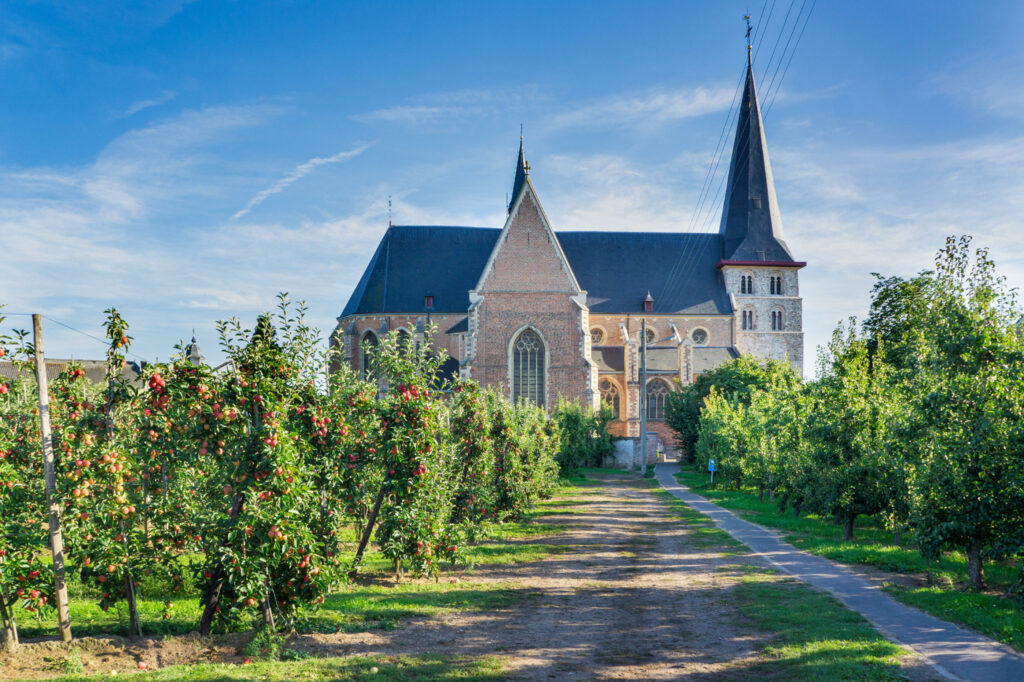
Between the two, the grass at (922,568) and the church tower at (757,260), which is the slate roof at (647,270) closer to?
the church tower at (757,260)

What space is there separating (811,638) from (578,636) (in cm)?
271

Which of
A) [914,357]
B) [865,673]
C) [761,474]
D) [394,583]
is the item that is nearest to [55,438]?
[394,583]

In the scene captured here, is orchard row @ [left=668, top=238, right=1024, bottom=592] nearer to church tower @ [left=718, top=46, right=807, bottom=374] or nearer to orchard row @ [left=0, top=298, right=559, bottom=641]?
orchard row @ [left=0, top=298, right=559, bottom=641]

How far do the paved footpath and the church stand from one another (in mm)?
27868

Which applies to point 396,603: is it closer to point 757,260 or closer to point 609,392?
point 609,392

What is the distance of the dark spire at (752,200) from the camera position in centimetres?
5981

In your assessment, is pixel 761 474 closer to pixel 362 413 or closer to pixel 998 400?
pixel 998 400

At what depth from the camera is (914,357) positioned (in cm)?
1520

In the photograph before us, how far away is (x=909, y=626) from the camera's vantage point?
8.93m

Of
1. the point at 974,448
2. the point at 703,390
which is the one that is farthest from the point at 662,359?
the point at 974,448

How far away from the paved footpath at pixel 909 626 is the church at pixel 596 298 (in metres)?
27.9

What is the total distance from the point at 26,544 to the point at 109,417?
1491mm

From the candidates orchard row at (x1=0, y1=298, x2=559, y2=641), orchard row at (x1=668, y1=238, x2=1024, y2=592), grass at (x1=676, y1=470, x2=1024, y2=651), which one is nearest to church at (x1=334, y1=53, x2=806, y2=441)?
orchard row at (x1=668, y1=238, x2=1024, y2=592)

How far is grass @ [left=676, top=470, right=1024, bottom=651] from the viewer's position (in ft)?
29.5
